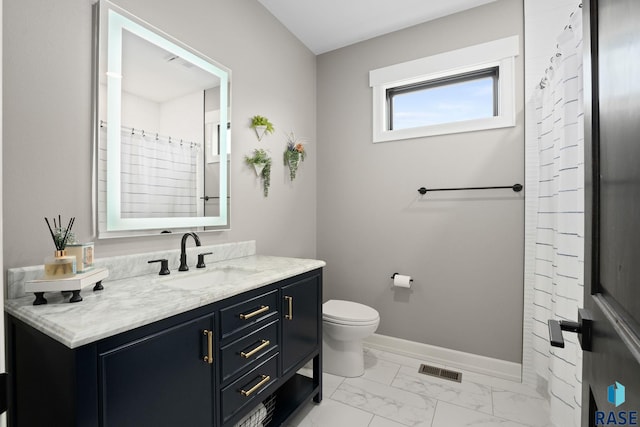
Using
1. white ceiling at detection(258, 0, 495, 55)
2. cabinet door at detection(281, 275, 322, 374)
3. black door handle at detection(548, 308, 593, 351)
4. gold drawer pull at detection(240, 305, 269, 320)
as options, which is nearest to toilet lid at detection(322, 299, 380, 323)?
cabinet door at detection(281, 275, 322, 374)

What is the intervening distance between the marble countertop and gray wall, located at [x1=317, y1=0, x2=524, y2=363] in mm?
1437

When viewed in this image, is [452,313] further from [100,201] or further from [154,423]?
[100,201]

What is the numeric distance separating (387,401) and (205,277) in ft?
4.57

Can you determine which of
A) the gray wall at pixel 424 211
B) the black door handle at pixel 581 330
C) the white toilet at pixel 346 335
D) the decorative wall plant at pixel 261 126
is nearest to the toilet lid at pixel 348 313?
the white toilet at pixel 346 335

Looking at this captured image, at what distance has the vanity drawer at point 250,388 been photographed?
120 centimetres

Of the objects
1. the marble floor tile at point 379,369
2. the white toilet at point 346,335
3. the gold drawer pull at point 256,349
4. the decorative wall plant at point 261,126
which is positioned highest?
the decorative wall plant at point 261,126

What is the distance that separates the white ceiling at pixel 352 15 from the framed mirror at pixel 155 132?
0.86 meters

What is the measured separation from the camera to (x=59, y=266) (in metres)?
1.00

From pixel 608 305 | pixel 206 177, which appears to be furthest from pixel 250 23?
pixel 608 305

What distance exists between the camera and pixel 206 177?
183 cm

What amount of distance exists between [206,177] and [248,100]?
2.26 ft

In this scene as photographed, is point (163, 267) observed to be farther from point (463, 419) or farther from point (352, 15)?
point (352, 15)

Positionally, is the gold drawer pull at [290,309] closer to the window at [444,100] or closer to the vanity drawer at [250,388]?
the vanity drawer at [250,388]

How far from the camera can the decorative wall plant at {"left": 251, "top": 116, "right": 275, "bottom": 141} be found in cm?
216
